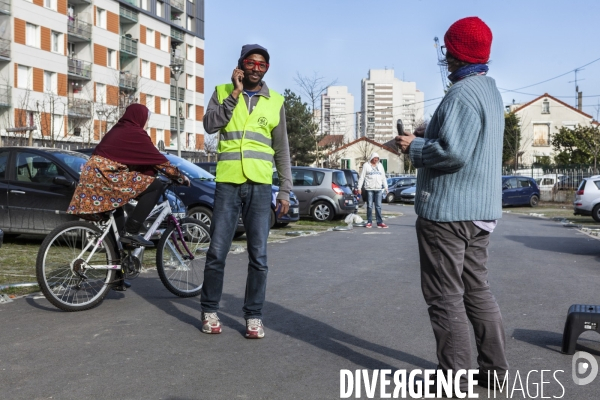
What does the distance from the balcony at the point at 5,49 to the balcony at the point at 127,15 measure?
43.7 ft

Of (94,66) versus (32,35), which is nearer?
(32,35)

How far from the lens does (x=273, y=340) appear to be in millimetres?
5344

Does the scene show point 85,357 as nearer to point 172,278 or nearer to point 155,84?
point 172,278

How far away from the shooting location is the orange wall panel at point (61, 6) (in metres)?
45.8

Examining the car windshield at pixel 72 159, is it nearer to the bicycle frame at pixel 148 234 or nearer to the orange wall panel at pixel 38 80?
the bicycle frame at pixel 148 234

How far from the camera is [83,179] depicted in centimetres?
666

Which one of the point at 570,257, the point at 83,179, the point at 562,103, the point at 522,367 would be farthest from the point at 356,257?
the point at 562,103

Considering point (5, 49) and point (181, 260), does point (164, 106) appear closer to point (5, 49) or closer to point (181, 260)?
point (5, 49)

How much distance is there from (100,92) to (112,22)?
18.2ft

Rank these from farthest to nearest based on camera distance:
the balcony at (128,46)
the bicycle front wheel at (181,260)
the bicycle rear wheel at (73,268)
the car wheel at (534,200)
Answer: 1. the balcony at (128,46)
2. the car wheel at (534,200)
3. the bicycle front wheel at (181,260)
4. the bicycle rear wheel at (73,268)

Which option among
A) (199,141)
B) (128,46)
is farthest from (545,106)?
(128,46)

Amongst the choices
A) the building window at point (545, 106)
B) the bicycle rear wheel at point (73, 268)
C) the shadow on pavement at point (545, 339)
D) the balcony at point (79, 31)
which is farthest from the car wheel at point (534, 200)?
the building window at point (545, 106)

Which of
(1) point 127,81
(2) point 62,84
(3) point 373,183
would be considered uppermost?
(1) point 127,81

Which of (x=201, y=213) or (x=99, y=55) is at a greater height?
(x=99, y=55)
